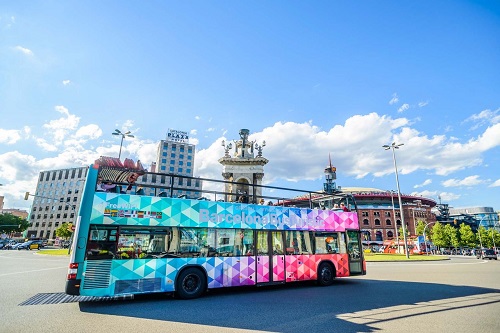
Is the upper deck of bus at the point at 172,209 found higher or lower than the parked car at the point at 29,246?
higher

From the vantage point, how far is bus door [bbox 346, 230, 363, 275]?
42.8 feet

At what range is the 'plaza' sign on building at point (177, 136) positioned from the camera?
97.7 meters

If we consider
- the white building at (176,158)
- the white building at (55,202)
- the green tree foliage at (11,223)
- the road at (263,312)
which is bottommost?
the road at (263,312)

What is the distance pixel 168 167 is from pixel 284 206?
8555 centimetres

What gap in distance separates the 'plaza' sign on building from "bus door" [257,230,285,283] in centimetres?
9143

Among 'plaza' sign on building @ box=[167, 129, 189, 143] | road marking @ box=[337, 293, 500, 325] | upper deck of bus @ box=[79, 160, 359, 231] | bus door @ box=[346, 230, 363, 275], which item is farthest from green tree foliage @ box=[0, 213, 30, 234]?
road marking @ box=[337, 293, 500, 325]

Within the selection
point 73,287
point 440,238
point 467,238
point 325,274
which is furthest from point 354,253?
point 467,238

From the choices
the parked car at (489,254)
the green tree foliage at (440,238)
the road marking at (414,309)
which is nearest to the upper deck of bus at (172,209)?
the road marking at (414,309)

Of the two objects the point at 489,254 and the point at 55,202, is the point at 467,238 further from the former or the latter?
the point at 55,202

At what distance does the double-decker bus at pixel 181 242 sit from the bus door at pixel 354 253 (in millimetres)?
658

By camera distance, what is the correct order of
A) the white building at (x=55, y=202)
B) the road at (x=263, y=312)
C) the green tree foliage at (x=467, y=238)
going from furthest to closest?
1. the white building at (x=55, y=202)
2. the green tree foliage at (x=467, y=238)
3. the road at (x=263, y=312)

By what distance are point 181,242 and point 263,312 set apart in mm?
3626

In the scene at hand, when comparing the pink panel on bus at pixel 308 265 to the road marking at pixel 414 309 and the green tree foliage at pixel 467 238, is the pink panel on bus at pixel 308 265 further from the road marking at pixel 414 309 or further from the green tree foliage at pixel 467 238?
the green tree foliage at pixel 467 238

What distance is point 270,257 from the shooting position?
1098 cm
